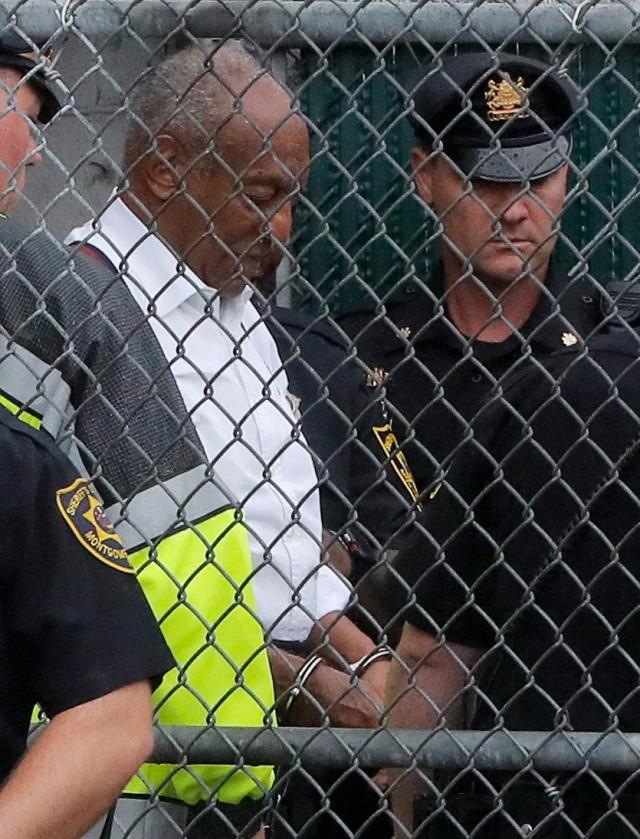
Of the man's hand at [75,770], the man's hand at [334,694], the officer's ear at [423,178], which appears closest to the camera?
the man's hand at [75,770]

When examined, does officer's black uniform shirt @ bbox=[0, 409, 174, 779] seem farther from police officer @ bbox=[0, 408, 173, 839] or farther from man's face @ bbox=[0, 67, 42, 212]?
man's face @ bbox=[0, 67, 42, 212]

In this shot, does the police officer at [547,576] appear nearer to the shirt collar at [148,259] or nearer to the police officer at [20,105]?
the shirt collar at [148,259]

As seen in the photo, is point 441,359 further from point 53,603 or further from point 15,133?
point 53,603

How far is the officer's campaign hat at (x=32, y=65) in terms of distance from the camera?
2.38m

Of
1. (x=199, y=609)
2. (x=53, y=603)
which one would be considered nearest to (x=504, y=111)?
(x=199, y=609)

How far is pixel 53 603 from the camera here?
1783mm

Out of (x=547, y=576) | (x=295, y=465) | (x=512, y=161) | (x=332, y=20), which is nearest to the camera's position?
(x=332, y=20)

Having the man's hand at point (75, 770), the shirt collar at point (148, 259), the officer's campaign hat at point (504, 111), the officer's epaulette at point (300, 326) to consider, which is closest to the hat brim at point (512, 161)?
the officer's campaign hat at point (504, 111)

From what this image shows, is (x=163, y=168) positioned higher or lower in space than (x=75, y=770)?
higher

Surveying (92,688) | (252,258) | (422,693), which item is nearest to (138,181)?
(252,258)

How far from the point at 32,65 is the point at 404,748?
1284 millimetres

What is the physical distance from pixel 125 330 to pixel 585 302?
144 cm

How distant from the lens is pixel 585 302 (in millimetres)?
3514

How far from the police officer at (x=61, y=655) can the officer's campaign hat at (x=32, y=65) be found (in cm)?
74
